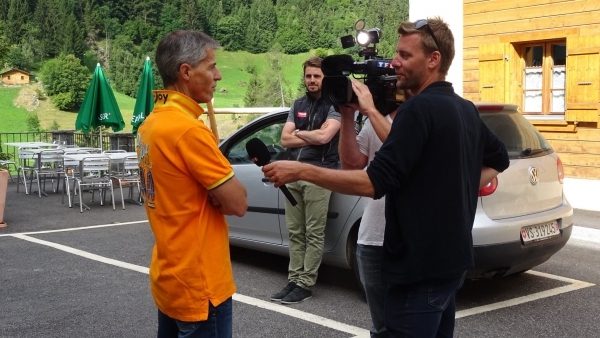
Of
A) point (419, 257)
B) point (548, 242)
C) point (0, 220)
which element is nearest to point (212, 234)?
point (419, 257)

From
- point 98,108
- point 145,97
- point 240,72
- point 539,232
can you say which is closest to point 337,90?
point 539,232

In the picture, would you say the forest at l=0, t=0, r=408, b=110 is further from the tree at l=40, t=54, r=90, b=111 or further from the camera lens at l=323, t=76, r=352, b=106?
the camera lens at l=323, t=76, r=352, b=106

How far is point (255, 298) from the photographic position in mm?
5594

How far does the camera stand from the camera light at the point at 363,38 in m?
3.71

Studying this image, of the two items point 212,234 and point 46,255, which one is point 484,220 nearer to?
point 212,234

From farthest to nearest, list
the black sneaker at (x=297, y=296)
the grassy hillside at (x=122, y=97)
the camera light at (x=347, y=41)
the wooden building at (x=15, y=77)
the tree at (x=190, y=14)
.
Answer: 1. the tree at (x=190, y=14)
2. the wooden building at (x=15, y=77)
3. the grassy hillside at (x=122, y=97)
4. the black sneaker at (x=297, y=296)
5. the camera light at (x=347, y=41)

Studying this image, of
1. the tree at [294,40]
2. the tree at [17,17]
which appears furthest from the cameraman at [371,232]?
the tree at [17,17]

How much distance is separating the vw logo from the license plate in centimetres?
33

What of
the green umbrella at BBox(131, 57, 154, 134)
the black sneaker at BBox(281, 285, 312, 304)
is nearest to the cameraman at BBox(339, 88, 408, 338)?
the black sneaker at BBox(281, 285, 312, 304)

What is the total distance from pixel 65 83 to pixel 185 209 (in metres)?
93.2

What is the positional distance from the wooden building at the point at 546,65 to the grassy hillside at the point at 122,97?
6365cm

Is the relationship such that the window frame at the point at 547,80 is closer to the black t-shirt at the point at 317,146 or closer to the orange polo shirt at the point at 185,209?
the black t-shirt at the point at 317,146

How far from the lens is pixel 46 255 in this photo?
24.4 ft

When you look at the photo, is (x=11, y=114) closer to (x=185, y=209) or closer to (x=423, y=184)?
(x=185, y=209)
